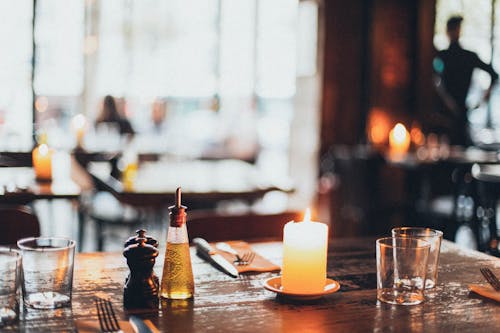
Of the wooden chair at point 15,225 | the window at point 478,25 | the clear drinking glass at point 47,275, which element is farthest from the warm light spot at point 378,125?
the clear drinking glass at point 47,275

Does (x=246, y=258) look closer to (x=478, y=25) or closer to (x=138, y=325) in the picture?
(x=138, y=325)

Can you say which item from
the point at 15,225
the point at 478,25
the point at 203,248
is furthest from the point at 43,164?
the point at 478,25

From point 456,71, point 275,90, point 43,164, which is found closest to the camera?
point 43,164

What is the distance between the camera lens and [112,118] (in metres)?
5.99

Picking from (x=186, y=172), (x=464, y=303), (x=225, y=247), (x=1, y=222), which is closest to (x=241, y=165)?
(x=186, y=172)

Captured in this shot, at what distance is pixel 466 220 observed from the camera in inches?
187

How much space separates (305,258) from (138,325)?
334 millimetres

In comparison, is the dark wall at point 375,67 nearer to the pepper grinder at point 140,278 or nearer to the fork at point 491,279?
the fork at point 491,279

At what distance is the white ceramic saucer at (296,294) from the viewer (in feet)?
4.09

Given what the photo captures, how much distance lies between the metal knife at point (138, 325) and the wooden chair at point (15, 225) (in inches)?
42.3

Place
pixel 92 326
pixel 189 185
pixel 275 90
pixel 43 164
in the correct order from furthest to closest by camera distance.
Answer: pixel 275 90 < pixel 189 185 < pixel 43 164 < pixel 92 326

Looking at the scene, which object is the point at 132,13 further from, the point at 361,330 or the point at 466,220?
the point at 361,330

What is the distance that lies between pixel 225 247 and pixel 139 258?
456 millimetres

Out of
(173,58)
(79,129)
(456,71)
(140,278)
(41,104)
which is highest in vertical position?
(173,58)
